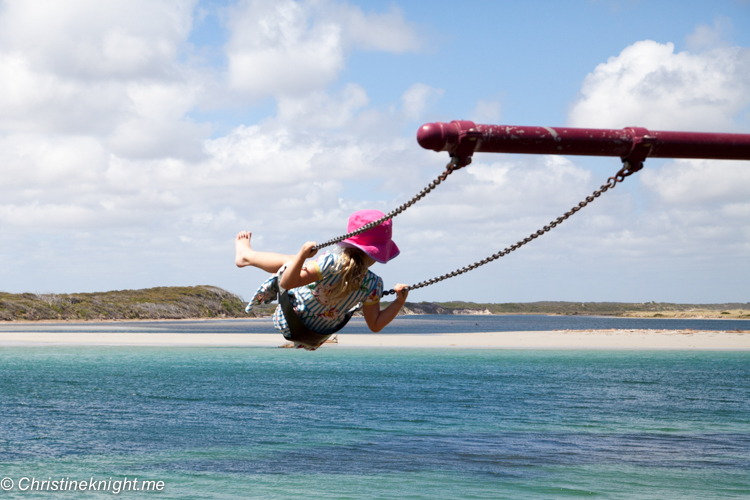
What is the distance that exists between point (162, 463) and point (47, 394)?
14.2m

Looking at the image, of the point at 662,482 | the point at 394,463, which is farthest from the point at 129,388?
the point at 662,482

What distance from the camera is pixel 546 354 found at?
50500 millimetres

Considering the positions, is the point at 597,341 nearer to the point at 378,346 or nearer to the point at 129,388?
the point at 378,346

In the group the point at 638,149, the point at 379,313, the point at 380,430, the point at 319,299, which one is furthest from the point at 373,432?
the point at 638,149

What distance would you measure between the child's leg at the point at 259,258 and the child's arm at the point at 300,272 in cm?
25

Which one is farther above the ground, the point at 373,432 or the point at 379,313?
the point at 379,313

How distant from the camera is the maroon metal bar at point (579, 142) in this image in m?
3.18

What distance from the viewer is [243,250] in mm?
4941

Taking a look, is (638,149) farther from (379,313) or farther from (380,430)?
(380,430)

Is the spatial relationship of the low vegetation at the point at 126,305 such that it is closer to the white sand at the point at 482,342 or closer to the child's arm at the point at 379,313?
the white sand at the point at 482,342

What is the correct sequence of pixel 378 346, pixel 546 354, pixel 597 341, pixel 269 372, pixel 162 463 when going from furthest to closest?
pixel 597 341, pixel 378 346, pixel 546 354, pixel 269 372, pixel 162 463

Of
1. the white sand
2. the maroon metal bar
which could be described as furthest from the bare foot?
the white sand

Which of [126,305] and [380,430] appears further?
[126,305]

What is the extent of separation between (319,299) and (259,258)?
20.9 inches
